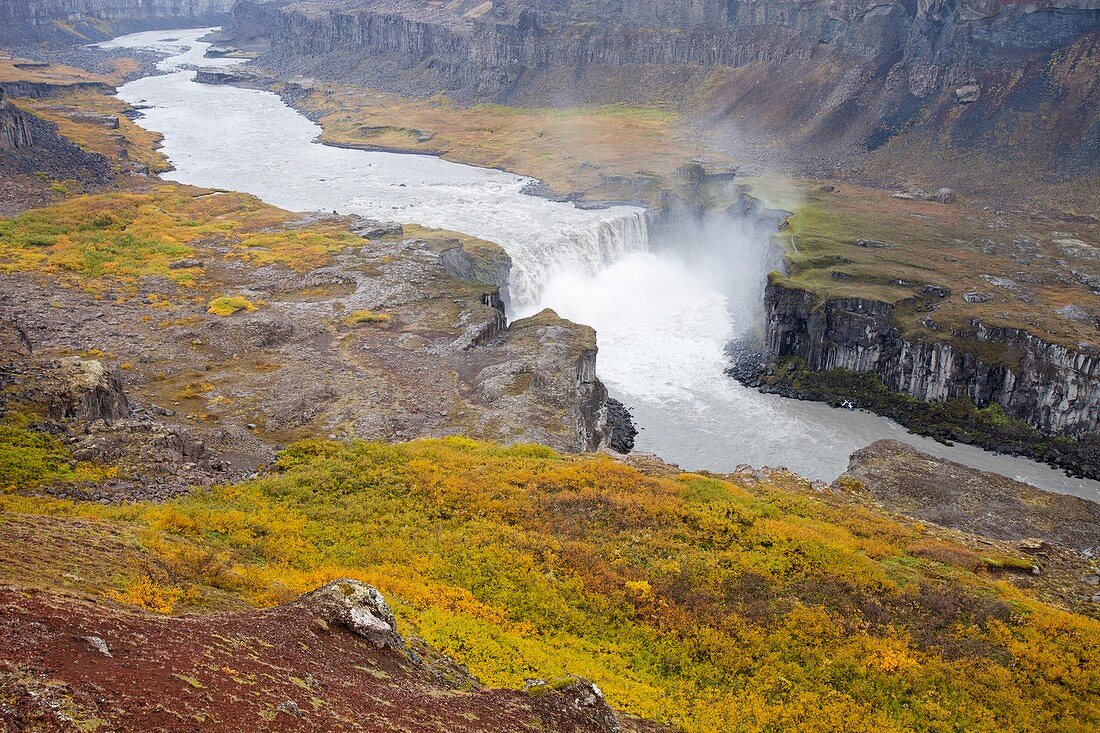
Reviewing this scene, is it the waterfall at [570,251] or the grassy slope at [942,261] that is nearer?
the grassy slope at [942,261]

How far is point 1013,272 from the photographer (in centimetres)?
7200

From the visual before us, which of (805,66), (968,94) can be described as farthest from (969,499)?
(805,66)

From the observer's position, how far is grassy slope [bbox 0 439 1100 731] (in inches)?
765

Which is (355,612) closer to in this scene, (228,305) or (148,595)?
(148,595)

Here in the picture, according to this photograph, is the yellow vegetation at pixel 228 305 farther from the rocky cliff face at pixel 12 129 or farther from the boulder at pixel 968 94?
the boulder at pixel 968 94

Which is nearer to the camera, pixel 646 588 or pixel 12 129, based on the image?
pixel 646 588

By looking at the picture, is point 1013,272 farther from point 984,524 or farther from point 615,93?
point 615,93

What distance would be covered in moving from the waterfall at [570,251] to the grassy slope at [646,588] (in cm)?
4711

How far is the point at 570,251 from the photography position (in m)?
85.0

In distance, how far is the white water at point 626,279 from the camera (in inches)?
2217

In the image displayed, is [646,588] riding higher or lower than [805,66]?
lower

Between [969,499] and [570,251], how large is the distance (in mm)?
50184

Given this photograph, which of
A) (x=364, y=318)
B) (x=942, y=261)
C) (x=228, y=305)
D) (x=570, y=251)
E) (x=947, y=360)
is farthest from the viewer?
(x=570, y=251)

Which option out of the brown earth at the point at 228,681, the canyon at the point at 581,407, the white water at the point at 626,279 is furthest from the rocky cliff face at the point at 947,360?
the brown earth at the point at 228,681
